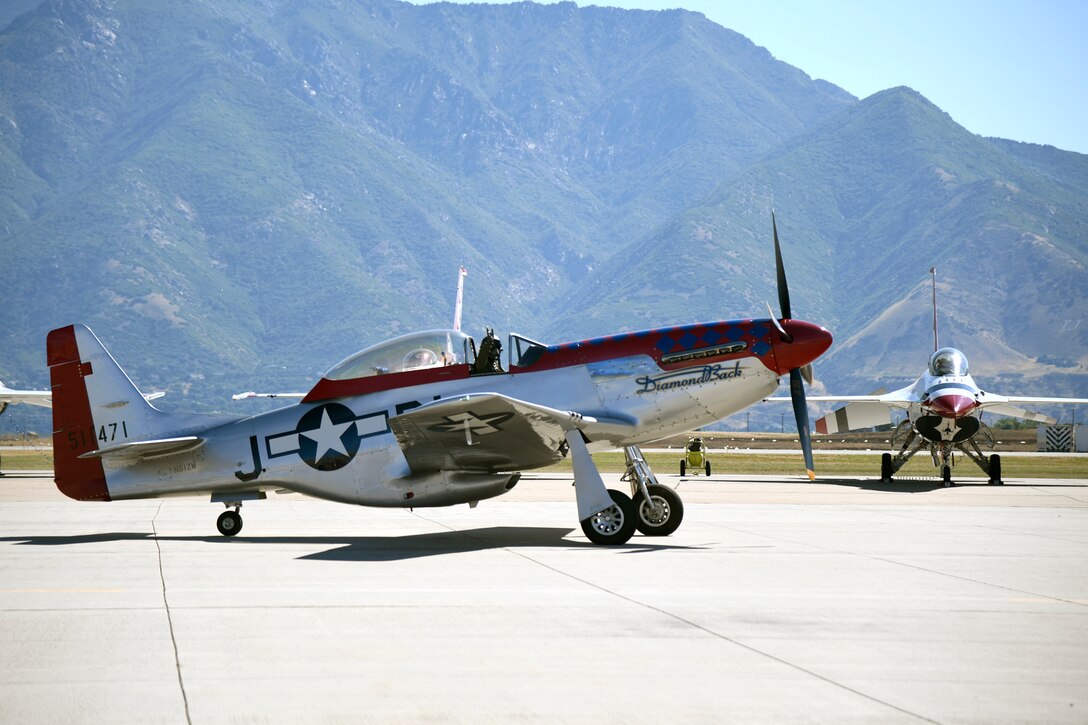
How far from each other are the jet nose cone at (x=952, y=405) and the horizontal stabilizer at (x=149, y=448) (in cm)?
2108

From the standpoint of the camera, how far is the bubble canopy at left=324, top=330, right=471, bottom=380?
50.9ft

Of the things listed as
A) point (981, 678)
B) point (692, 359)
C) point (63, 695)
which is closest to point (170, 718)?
point (63, 695)

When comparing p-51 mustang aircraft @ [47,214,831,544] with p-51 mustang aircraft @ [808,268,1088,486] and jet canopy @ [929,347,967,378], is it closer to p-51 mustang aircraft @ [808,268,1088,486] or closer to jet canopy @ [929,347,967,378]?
p-51 mustang aircraft @ [808,268,1088,486]

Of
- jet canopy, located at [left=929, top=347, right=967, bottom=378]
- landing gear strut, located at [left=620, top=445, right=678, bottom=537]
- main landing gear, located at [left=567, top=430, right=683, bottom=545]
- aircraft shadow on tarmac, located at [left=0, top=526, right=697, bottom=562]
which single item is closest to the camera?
aircraft shadow on tarmac, located at [left=0, top=526, right=697, bottom=562]

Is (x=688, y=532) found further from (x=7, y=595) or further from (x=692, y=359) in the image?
(x=7, y=595)

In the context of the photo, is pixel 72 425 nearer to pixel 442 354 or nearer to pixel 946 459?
pixel 442 354

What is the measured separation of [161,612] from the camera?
9477 mm

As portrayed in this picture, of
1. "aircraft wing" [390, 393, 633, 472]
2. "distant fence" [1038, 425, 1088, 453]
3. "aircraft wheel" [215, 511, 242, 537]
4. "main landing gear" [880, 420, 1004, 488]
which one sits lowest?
"distant fence" [1038, 425, 1088, 453]

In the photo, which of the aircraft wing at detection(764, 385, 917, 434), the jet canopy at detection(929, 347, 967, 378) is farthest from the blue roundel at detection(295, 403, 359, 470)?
the aircraft wing at detection(764, 385, 917, 434)

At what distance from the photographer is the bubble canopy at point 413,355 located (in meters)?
15.5

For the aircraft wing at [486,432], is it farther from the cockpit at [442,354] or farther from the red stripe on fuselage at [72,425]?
the red stripe on fuselage at [72,425]

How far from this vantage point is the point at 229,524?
53.2ft

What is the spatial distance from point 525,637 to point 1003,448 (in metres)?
77.1

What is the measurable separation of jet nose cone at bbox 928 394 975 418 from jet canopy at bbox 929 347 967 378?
72.6 inches
